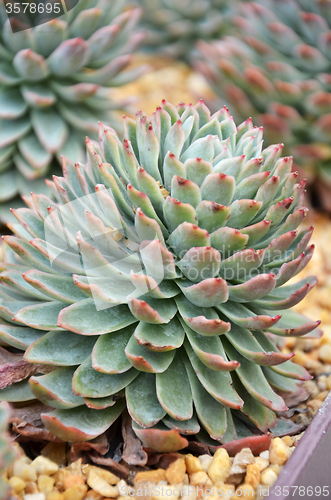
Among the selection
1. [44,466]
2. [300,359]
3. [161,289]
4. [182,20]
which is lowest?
[300,359]

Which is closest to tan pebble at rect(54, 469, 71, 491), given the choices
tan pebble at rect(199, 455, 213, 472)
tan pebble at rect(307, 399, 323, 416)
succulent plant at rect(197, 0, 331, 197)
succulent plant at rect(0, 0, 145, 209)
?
tan pebble at rect(199, 455, 213, 472)

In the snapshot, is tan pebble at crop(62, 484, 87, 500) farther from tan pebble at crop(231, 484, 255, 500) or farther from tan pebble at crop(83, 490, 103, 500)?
tan pebble at crop(231, 484, 255, 500)

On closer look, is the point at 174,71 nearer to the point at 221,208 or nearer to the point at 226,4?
the point at 226,4

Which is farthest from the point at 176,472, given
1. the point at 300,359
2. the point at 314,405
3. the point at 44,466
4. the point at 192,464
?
the point at 300,359

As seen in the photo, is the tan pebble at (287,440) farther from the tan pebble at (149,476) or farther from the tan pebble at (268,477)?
the tan pebble at (149,476)

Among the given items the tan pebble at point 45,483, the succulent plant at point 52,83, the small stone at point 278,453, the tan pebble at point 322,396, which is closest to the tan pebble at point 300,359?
the tan pebble at point 322,396

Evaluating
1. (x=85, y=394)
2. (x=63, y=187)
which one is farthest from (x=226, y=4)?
(x=85, y=394)

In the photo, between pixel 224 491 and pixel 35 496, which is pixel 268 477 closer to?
pixel 224 491
